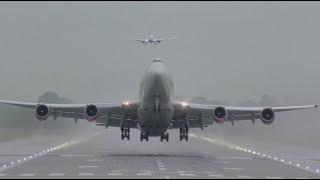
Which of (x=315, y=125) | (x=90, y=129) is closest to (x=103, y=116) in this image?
(x=315, y=125)

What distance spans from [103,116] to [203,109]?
860cm

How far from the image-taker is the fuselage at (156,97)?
4446 centimetres

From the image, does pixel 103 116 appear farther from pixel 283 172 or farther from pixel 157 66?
pixel 283 172

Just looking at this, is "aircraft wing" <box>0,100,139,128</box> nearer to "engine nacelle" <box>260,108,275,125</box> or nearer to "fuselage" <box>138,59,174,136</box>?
"fuselage" <box>138,59,174,136</box>

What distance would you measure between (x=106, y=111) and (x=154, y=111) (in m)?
5.33

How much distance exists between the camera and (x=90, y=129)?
392 ft

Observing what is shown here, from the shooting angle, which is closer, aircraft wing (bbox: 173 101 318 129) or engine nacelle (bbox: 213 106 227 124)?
aircraft wing (bbox: 173 101 318 129)

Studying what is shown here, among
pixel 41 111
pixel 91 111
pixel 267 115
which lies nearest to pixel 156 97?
pixel 91 111

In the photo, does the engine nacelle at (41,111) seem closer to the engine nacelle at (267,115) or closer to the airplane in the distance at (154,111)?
the airplane in the distance at (154,111)

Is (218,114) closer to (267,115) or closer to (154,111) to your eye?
(267,115)

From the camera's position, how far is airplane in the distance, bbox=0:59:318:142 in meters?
44.9

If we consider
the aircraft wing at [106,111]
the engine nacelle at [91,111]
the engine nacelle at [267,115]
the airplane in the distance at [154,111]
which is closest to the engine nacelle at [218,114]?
the airplane in the distance at [154,111]

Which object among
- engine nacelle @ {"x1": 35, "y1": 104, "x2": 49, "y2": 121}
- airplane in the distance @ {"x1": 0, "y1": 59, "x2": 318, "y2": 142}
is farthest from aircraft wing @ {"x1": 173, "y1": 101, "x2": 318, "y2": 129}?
engine nacelle @ {"x1": 35, "y1": 104, "x2": 49, "y2": 121}

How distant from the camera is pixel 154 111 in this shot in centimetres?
4509
